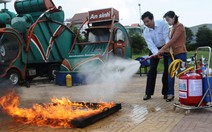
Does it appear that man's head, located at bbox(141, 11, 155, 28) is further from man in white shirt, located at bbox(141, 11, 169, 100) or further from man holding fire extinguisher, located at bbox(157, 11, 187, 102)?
man holding fire extinguisher, located at bbox(157, 11, 187, 102)

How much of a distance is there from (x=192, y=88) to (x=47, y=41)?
9915mm

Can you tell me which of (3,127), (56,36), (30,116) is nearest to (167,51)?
(30,116)

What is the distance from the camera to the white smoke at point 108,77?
7594 mm

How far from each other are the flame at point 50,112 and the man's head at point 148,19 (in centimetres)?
222

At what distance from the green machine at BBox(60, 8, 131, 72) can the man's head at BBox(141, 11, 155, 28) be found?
5.15 metres

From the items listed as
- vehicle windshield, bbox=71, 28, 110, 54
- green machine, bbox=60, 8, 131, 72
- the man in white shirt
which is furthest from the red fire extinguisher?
vehicle windshield, bbox=71, 28, 110, 54

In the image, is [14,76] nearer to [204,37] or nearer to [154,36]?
[154,36]

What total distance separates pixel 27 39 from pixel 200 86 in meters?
9.22

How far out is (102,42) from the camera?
14.1m

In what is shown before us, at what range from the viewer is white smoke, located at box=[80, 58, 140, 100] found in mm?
7594

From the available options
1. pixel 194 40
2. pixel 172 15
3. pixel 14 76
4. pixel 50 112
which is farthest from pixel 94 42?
pixel 194 40

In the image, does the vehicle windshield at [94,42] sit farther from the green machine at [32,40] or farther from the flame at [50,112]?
the flame at [50,112]

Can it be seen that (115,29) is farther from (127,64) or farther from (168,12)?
(168,12)

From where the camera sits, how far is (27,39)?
43.1ft
